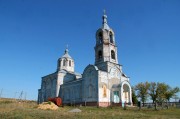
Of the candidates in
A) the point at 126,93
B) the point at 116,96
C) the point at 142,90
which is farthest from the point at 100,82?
the point at 142,90

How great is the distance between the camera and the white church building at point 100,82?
112 feet

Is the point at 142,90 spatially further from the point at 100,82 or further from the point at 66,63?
the point at 66,63

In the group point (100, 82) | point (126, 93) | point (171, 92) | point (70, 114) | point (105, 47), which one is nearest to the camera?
point (70, 114)

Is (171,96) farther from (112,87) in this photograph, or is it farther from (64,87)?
(64,87)

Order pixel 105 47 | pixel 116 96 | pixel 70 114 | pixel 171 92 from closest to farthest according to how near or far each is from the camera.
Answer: pixel 70 114 < pixel 116 96 < pixel 105 47 < pixel 171 92

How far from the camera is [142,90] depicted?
41.0 meters

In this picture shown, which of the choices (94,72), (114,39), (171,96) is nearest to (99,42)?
(114,39)

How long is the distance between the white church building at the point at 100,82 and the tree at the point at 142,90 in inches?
179

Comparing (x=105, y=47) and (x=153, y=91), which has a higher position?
(x=105, y=47)

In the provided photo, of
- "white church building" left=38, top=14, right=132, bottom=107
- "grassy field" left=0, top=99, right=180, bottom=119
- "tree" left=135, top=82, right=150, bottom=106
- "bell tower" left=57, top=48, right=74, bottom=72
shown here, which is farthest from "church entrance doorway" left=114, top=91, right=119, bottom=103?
"bell tower" left=57, top=48, right=74, bottom=72

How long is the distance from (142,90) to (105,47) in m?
13.1

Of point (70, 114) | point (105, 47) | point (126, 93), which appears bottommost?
point (70, 114)

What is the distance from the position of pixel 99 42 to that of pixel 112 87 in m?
10.5

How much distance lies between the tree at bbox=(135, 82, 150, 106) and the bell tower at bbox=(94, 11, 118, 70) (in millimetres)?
8531
